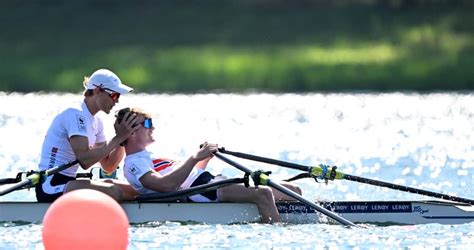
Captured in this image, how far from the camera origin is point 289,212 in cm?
1683

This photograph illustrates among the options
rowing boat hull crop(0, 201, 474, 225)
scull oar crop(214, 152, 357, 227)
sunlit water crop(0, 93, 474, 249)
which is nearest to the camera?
sunlit water crop(0, 93, 474, 249)

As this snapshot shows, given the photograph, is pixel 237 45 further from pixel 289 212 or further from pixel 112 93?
pixel 112 93

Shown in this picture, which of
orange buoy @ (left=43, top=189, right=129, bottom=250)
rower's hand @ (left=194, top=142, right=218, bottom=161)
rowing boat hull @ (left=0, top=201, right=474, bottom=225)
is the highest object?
rower's hand @ (left=194, top=142, right=218, bottom=161)

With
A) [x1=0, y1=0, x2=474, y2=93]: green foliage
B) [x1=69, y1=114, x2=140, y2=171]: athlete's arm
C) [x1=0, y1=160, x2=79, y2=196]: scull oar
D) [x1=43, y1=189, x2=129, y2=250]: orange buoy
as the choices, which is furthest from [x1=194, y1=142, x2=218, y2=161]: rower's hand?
[x1=0, y1=0, x2=474, y2=93]: green foliage

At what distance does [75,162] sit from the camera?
16.2 metres

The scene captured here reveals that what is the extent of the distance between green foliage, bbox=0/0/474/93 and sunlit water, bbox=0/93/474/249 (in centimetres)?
298

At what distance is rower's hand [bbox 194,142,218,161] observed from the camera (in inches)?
641

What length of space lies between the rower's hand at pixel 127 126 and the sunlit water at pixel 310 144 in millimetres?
1087

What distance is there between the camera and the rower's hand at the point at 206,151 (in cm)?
1628

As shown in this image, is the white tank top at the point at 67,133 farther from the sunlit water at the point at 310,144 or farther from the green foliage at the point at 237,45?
the green foliage at the point at 237,45

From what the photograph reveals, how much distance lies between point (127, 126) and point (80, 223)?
3373 mm

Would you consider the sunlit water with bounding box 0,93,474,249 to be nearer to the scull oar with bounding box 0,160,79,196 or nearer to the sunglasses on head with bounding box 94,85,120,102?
the scull oar with bounding box 0,160,79,196

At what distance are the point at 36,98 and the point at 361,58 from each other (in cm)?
1577

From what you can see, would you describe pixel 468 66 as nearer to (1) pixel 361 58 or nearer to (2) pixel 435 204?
(1) pixel 361 58
